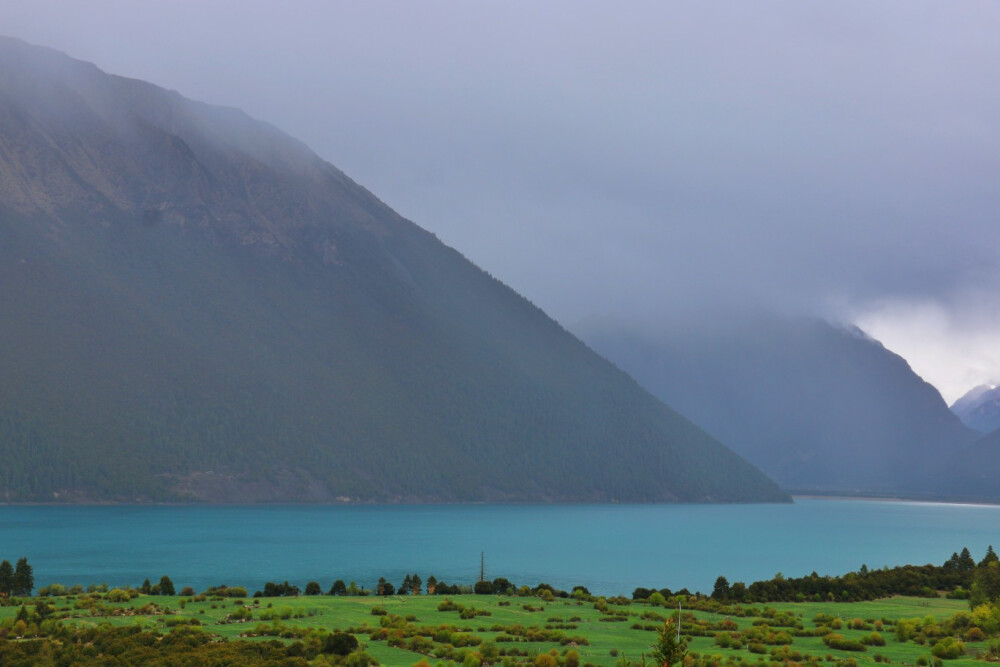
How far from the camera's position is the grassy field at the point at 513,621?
46094 millimetres

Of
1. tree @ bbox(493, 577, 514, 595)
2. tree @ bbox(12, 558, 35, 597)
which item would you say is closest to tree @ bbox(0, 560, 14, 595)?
tree @ bbox(12, 558, 35, 597)

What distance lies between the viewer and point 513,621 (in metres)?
56.5

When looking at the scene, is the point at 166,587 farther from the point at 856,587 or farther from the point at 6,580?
the point at 856,587

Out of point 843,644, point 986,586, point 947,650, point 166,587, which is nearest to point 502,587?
point 166,587

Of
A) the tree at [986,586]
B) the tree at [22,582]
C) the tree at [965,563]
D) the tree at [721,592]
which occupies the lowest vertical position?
the tree at [22,582]

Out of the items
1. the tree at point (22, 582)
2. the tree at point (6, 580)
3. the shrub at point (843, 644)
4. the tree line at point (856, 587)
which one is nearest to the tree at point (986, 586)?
the tree line at point (856, 587)

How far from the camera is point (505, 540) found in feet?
618

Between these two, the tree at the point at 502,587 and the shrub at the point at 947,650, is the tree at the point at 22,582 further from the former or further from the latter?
the shrub at the point at 947,650

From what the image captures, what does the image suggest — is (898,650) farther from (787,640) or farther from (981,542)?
(981,542)

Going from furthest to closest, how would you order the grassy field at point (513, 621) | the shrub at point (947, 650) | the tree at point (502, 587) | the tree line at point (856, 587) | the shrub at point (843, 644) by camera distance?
1. the tree at point (502, 587)
2. the tree line at point (856, 587)
3. the shrub at point (843, 644)
4. the shrub at point (947, 650)
5. the grassy field at point (513, 621)

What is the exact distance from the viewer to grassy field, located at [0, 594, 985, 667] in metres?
46.1

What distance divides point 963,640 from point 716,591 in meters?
28.5

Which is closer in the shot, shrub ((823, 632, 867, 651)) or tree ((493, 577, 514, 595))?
shrub ((823, 632, 867, 651))

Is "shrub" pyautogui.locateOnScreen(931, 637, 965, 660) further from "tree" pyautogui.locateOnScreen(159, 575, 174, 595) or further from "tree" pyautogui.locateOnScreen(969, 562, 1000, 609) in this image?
"tree" pyautogui.locateOnScreen(159, 575, 174, 595)
